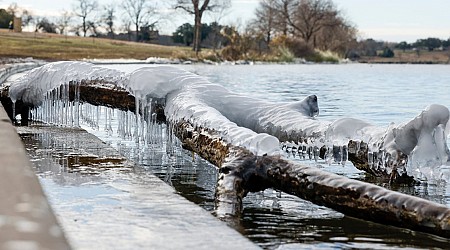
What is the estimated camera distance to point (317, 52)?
45.2 meters

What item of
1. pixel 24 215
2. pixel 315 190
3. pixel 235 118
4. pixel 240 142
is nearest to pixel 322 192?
pixel 315 190

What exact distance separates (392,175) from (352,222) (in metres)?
1.05

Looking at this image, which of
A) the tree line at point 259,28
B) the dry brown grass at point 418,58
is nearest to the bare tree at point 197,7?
the tree line at point 259,28

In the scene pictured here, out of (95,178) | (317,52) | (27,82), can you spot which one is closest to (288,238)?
(95,178)

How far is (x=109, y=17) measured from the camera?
2685 inches

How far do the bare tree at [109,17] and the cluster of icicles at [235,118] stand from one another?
197 feet

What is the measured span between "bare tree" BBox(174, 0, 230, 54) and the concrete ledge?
44.9 m

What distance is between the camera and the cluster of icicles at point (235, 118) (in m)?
3.88

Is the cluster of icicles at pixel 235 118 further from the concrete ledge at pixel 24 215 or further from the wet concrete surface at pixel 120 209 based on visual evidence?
the concrete ledge at pixel 24 215

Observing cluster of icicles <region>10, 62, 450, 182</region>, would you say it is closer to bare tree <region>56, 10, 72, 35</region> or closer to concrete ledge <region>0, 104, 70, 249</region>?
concrete ledge <region>0, 104, 70, 249</region>

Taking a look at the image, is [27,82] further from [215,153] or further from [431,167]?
[431,167]

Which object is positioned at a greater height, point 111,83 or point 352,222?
point 111,83

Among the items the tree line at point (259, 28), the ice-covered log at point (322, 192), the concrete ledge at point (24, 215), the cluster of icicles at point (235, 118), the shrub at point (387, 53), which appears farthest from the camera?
the shrub at point (387, 53)

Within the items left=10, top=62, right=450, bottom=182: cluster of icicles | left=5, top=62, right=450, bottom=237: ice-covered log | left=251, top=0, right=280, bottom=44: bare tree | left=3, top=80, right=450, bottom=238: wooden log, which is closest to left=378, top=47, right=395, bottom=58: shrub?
left=251, top=0, right=280, bottom=44: bare tree
